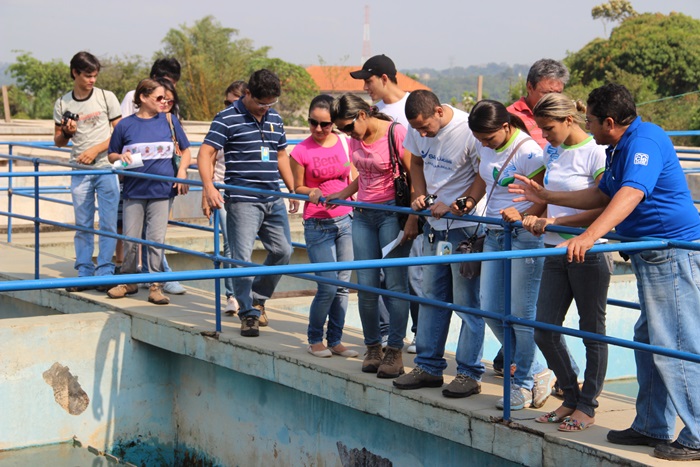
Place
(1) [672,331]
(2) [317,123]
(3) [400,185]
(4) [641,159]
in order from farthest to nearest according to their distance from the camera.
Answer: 1. (2) [317,123]
2. (3) [400,185]
3. (1) [672,331]
4. (4) [641,159]

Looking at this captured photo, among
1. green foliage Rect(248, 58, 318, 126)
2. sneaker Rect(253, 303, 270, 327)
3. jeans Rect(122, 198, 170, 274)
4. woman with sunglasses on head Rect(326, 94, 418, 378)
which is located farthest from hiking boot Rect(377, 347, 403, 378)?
green foliage Rect(248, 58, 318, 126)

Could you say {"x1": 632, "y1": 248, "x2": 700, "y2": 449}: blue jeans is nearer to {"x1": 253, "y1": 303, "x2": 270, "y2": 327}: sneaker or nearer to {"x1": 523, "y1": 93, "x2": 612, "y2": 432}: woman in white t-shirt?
{"x1": 523, "y1": 93, "x2": 612, "y2": 432}: woman in white t-shirt

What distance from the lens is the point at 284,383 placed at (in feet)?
19.7

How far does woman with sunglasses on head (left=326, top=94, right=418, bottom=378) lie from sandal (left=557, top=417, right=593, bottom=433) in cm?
121

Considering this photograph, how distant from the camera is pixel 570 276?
15.3ft

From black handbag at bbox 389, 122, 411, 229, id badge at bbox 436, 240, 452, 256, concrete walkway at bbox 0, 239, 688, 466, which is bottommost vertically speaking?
concrete walkway at bbox 0, 239, 688, 466

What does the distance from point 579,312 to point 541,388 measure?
53 cm

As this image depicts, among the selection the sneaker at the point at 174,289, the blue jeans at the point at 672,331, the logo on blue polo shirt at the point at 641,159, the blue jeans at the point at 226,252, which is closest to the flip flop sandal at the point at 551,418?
the blue jeans at the point at 672,331

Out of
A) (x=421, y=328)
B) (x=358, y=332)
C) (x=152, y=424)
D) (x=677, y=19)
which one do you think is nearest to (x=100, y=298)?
(x=152, y=424)

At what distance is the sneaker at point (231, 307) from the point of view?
285 inches

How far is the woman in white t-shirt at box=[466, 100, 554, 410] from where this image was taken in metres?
4.92

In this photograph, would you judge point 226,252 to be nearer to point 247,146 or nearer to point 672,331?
point 247,146

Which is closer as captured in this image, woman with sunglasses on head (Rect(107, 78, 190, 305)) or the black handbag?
the black handbag

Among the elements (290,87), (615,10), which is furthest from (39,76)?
(615,10)
